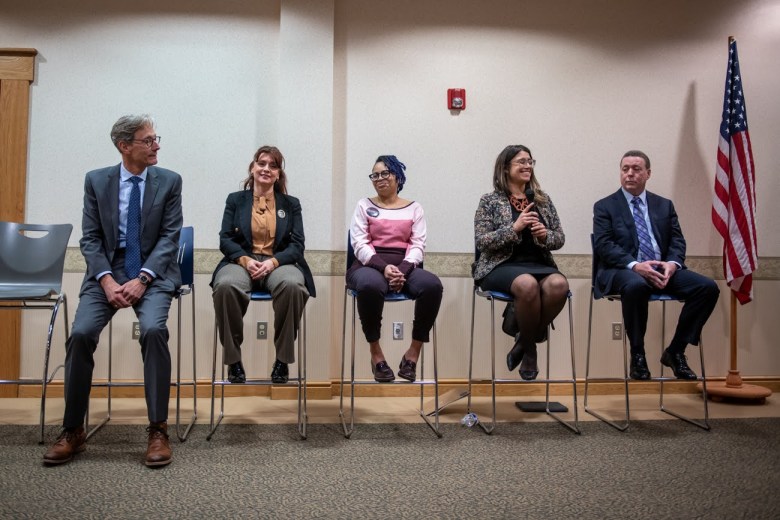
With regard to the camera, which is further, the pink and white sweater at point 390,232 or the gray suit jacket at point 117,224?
the pink and white sweater at point 390,232

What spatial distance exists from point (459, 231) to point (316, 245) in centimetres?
100

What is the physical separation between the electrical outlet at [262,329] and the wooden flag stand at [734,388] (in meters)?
3.01

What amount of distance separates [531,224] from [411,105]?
54.1 inches

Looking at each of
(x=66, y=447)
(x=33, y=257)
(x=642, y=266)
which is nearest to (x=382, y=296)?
(x=642, y=266)

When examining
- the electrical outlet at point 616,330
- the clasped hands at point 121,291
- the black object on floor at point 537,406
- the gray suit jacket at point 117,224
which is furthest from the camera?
the electrical outlet at point 616,330

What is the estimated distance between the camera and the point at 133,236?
2.90 metres

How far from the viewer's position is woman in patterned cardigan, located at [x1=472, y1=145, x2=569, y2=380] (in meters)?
3.21

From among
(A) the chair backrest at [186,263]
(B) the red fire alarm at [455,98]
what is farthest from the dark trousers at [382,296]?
(B) the red fire alarm at [455,98]

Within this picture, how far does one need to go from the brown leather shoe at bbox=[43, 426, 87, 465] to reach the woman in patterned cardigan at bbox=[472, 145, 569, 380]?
2140 millimetres

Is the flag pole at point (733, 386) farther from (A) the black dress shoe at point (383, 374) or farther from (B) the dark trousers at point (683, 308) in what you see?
(A) the black dress shoe at point (383, 374)

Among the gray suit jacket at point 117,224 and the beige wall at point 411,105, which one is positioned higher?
the beige wall at point 411,105

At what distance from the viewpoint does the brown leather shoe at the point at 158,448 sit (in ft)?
8.25

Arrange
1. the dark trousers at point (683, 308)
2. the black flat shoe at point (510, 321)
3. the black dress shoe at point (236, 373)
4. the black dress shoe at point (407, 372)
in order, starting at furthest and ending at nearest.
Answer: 1. the black flat shoe at point (510, 321)
2. the dark trousers at point (683, 308)
3. the black dress shoe at point (407, 372)
4. the black dress shoe at point (236, 373)

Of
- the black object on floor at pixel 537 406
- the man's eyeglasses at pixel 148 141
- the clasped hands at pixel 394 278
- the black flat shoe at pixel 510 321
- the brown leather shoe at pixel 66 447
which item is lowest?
the black object on floor at pixel 537 406
